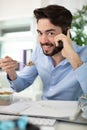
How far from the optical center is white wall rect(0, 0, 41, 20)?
6.73ft

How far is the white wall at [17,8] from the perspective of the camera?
80.8 inches

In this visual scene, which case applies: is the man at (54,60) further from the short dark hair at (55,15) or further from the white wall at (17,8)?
the white wall at (17,8)

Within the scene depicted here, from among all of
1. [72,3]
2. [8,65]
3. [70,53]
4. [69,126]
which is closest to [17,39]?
[72,3]

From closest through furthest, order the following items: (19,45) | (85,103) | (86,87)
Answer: (85,103)
(86,87)
(19,45)

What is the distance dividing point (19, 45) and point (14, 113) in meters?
1.68

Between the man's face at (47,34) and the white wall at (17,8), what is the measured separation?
100 cm

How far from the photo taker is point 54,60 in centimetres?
119

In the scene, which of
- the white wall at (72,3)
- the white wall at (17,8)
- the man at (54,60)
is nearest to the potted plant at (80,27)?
the white wall at (72,3)

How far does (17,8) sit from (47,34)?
1175mm

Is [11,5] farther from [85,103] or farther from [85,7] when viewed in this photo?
[85,103]

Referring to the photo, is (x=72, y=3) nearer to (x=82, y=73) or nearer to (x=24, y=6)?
(x=24, y=6)

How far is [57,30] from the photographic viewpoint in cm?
111

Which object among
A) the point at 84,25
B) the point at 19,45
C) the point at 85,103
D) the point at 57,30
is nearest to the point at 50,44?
the point at 57,30

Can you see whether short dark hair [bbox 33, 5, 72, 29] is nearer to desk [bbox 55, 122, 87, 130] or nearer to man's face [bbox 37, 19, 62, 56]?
man's face [bbox 37, 19, 62, 56]
